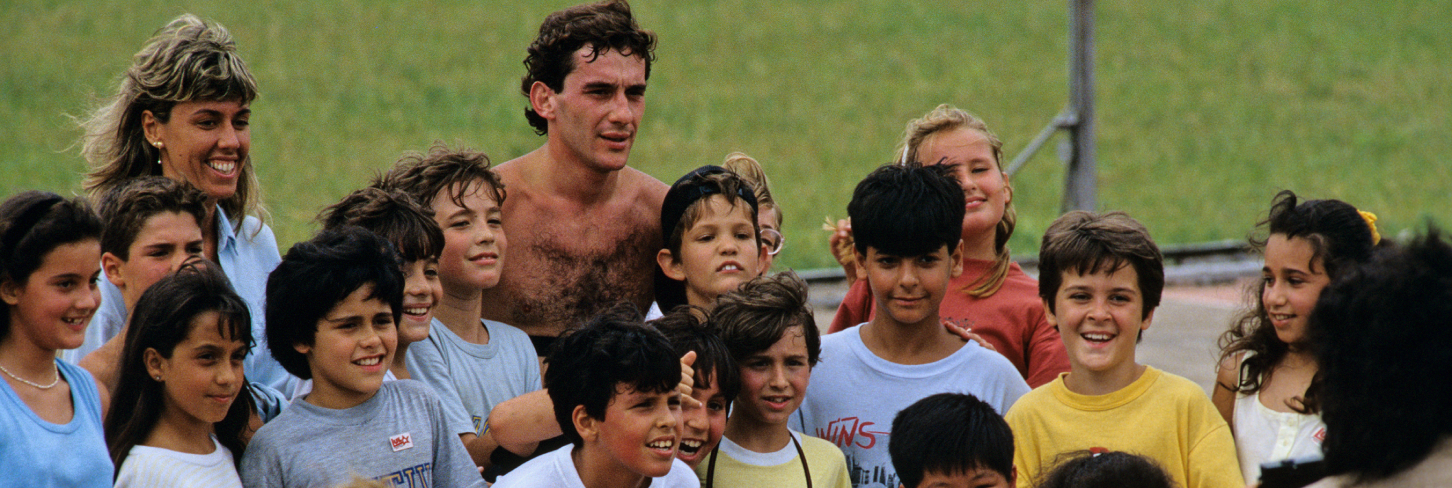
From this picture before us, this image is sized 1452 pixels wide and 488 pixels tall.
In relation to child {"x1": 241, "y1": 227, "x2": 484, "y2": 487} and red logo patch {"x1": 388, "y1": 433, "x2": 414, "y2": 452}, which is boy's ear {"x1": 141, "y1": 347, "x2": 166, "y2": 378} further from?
red logo patch {"x1": 388, "y1": 433, "x2": 414, "y2": 452}

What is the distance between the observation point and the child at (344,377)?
349 centimetres

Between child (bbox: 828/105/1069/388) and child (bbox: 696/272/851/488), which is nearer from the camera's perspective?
child (bbox: 696/272/851/488)

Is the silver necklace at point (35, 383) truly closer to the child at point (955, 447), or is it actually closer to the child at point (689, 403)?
the child at point (689, 403)

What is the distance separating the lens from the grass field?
19969mm

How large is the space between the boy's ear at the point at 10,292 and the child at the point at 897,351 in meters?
2.20

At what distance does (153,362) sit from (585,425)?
1.09 metres

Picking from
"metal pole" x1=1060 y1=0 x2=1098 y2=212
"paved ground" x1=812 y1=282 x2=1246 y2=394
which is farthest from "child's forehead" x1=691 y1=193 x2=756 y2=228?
"metal pole" x1=1060 y1=0 x2=1098 y2=212

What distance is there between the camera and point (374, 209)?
410cm

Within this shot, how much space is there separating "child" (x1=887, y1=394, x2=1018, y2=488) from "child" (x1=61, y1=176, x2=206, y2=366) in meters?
2.13

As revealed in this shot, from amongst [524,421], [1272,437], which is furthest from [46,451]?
[1272,437]

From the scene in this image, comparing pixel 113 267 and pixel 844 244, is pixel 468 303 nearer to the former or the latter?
pixel 113 267

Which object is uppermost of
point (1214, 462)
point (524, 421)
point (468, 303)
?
point (468, 303)

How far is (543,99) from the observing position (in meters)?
4.91

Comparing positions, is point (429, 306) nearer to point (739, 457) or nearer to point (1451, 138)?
point (739, 457)
